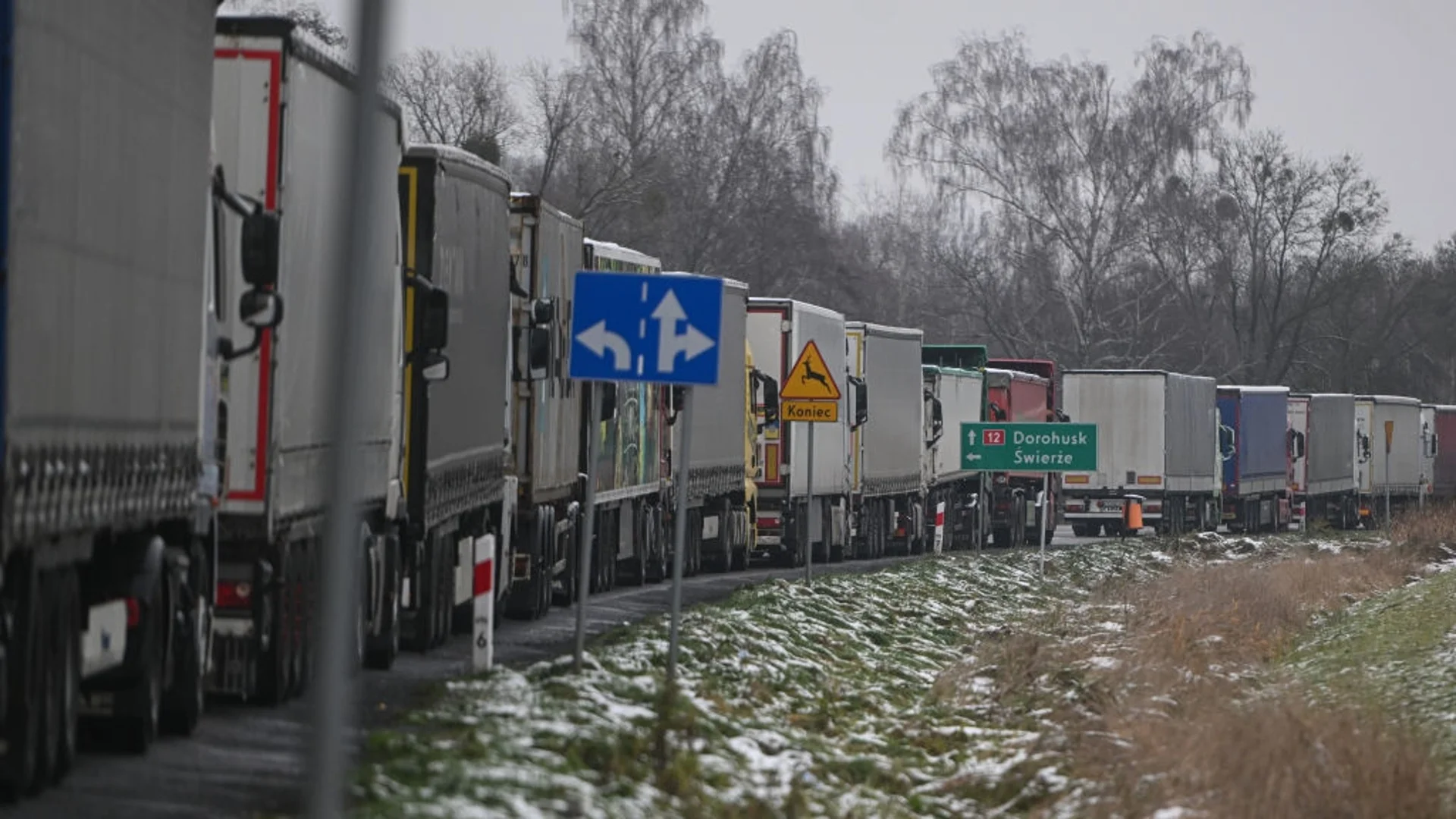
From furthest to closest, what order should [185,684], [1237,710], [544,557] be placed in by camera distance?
1. [544,557]
2. [1237,710]
3. [185,684]

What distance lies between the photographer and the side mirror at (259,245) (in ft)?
44.2

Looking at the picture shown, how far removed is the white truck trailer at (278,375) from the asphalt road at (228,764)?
0.44 metres

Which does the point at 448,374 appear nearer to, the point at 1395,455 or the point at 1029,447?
the point at 1029,447

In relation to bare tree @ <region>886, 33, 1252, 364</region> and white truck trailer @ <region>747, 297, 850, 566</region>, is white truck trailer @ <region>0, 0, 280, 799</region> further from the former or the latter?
bare tree @ <region>886, 33, 1252, 364</region>

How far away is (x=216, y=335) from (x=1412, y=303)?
298 feet

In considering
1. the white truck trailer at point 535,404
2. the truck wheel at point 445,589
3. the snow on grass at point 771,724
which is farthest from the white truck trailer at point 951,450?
the truck wheel at point 445,589

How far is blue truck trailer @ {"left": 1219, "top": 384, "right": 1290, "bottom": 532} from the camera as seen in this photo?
6431 centimetres

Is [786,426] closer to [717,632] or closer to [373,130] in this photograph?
[717,632]

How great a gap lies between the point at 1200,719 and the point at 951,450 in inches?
1428

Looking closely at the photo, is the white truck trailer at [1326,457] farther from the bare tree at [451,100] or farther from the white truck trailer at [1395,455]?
the bare tree at [451,100]

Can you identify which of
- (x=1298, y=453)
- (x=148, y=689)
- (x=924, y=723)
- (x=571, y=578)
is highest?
(x=1298, y=453)

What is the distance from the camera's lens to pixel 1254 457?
66.4m

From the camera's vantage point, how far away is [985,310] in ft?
271

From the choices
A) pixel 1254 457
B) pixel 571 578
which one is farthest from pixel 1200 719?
pixel 1254 457
